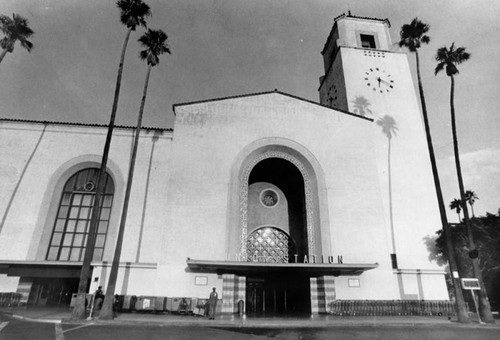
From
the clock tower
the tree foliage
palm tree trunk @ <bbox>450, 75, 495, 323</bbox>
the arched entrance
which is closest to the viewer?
palm tree trunk @ <bbox>450, 75, 495, 323</bbox>

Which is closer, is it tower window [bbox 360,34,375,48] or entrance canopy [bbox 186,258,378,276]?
entrance canopy [bbox 186,258,378,276]

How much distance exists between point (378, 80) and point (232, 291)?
883 inches

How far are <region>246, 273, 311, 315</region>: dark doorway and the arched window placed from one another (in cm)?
972

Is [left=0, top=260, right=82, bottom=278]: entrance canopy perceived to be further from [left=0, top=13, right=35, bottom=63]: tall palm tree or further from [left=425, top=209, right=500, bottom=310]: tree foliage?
[left=425, top=209, right=500, bottom=310]: tree foliage

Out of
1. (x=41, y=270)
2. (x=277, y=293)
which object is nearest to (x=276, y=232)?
(x=277, y=293)

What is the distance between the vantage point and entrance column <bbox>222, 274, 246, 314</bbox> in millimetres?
17016

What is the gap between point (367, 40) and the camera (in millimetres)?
31766

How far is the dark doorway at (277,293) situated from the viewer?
19.5 metres

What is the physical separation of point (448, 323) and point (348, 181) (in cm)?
937

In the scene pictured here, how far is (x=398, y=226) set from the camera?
74.1 feet

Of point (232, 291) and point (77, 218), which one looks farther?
point (77, 218)

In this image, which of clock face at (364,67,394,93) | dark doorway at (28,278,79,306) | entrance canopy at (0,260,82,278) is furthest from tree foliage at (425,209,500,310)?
dark doorway at (28,278,79,306)

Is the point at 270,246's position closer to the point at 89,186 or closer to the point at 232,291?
the point at 232,291

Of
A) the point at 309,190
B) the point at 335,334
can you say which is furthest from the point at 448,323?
the point at 309,190
